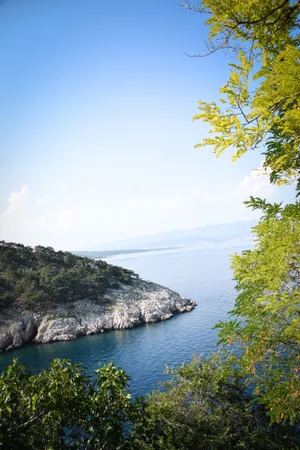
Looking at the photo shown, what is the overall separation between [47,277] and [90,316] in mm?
17900

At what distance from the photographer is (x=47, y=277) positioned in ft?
230

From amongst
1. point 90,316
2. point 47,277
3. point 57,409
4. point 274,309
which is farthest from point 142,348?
point 274,309

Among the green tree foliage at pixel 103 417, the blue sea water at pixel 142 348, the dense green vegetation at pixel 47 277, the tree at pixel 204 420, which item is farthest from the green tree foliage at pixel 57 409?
the dense green vegetation at pixel 47 277

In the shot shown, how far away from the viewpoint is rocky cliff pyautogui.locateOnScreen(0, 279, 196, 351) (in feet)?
178

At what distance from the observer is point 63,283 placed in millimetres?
71125

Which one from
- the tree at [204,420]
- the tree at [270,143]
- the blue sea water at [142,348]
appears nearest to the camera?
the tree at [270,143]

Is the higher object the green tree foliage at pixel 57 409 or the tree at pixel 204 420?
the green tree foliage at pixel 57 409

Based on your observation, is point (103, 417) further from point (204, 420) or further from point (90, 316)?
point (90, 316)

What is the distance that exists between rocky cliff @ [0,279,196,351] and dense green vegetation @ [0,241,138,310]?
9.47 feet

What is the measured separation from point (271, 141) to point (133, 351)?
4575 cm

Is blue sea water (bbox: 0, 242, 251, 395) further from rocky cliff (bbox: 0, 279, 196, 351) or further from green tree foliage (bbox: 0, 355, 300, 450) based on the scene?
green tree foliage (bbox: 0, 355, 300, 450)

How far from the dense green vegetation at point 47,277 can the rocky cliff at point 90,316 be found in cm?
289

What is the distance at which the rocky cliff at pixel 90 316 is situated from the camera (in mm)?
54281

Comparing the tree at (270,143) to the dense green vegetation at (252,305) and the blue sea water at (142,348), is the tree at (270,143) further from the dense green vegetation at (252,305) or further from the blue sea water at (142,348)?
the blue sea water at (142,348)
